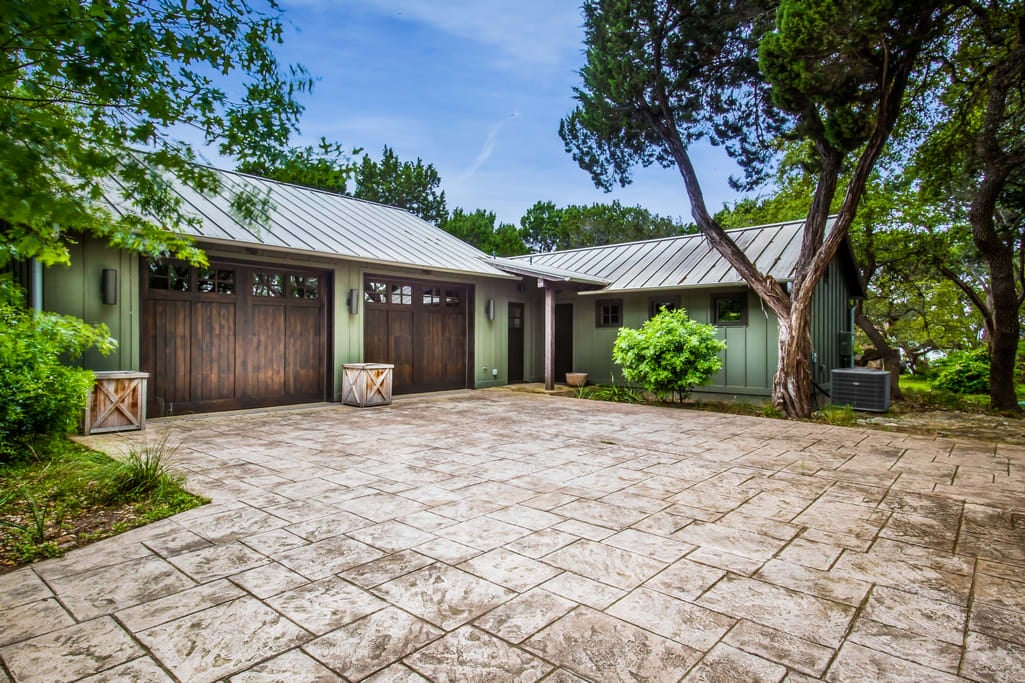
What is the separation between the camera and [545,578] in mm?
2451

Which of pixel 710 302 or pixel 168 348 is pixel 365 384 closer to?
pixel 168 348

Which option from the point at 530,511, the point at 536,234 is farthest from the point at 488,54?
the point at 536,234

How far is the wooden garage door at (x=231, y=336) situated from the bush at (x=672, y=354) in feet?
16.7

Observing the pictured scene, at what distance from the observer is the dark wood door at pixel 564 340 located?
12266mm

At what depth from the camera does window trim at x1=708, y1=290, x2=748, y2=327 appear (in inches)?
383

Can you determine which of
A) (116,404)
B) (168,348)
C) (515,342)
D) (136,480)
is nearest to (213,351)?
(168,348)

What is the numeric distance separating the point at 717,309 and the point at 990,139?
5.05 meters

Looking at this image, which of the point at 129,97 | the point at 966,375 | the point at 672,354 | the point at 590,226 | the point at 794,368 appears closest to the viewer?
the point at 129,97

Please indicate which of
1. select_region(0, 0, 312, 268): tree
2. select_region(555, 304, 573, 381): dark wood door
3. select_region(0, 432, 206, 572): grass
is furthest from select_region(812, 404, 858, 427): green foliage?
select_region(0, 0, 312, 268): tree

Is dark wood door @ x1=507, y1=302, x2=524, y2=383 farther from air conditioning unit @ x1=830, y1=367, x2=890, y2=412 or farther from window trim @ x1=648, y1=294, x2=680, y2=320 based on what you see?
air conditioning unit @ x1=830, y1=367, x2=890, y2=412

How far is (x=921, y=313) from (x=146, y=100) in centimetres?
2034

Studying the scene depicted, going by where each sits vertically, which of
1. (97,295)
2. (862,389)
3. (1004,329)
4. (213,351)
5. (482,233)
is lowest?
(862,389)

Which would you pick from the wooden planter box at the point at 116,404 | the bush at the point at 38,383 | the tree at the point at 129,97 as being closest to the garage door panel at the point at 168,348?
the wooden planter box at the point at 116,404

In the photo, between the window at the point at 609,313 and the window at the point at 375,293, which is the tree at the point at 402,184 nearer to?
the window at the point at 609,313
